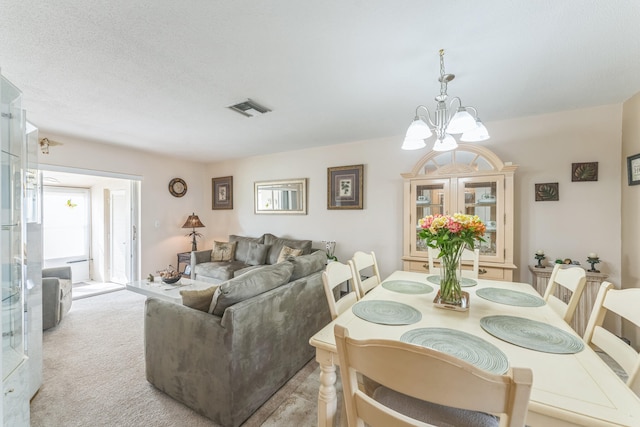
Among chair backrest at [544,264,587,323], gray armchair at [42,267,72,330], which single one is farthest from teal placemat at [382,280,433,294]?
gray armchair at [42,267,72,330]

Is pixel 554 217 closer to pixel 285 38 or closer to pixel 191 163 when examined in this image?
pixel 285 38

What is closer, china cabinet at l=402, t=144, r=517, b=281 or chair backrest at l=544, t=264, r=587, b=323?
chair backrest at l=544, t=264, r=587, b=323

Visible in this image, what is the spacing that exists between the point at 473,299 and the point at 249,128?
2.96 meters

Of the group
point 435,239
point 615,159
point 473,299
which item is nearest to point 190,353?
point 435,239

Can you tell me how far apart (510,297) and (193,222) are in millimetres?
4999

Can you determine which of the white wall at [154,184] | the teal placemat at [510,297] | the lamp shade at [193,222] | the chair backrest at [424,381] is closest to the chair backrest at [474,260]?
the teal placemat at [510,297]

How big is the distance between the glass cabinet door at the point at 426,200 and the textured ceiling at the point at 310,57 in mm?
815

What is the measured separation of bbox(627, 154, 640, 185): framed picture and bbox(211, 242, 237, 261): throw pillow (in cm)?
499

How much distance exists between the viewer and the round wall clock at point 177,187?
494cm

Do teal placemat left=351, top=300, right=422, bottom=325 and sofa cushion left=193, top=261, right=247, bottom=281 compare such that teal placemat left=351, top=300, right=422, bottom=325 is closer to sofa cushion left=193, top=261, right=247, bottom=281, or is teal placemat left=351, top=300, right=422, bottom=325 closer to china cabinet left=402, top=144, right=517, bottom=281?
china cabinet left=402, top=144, right=517, bottom=281

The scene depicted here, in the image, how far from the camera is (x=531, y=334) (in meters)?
1.15

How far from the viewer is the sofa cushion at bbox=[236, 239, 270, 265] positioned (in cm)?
422

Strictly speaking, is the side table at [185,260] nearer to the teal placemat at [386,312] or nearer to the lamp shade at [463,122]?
the teal placemat at [386,312]

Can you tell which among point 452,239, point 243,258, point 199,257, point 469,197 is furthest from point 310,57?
point 199,257
